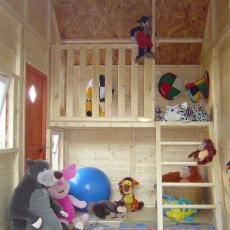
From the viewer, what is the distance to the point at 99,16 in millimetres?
4879

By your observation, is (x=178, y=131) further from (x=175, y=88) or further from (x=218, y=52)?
(x=218, y=52)

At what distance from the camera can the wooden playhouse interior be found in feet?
11.1

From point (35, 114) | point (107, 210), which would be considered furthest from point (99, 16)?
point (107, 210)

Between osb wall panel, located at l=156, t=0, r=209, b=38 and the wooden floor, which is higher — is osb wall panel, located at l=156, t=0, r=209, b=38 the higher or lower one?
the higher one

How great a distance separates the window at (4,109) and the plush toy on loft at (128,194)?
2068mm

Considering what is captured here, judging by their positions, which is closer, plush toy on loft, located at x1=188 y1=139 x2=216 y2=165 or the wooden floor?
plush toy on loft, located at x1=188 y1=139 x2=216 y2=165

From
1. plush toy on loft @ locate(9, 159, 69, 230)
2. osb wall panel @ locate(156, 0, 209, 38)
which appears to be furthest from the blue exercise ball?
osb wall panel @ locate(156, 0, 209, 38)

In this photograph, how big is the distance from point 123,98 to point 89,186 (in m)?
1.23

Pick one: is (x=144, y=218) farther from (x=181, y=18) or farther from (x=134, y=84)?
(x=181, y=18)

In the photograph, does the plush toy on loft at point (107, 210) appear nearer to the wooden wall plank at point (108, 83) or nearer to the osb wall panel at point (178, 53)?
the wooden wall plank at point (108, 83)

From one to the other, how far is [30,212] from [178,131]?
2.96 metres

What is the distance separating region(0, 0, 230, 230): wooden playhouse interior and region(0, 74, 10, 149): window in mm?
79

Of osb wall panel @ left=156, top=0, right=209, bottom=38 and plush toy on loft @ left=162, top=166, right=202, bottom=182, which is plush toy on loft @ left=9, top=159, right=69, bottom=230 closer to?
plush toy on loft @ left=162, top=166, right=202, bottom=182

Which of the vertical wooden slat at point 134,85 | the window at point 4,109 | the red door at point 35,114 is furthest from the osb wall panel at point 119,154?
the window at point 4,109
